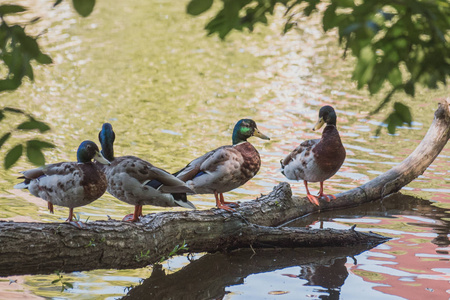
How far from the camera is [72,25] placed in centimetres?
2194

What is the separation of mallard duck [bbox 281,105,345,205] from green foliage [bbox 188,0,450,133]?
13.6ft

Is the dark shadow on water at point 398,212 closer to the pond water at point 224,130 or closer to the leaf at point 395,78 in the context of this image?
the pond water at point 224,130

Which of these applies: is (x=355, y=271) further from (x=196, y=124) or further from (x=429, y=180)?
(x=196, y=124)

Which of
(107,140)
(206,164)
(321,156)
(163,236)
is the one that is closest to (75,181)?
(107,140)

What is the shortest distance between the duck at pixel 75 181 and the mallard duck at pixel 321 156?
2.72 m

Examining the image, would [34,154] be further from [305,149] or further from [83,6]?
[305,149]

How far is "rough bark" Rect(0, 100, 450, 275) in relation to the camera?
17.9 ft

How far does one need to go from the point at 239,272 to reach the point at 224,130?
19.9 ft

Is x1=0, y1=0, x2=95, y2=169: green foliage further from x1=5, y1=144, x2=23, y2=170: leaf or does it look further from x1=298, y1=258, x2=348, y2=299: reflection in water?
x1=298, y1=258, x2=348, y2=299: reflection in water

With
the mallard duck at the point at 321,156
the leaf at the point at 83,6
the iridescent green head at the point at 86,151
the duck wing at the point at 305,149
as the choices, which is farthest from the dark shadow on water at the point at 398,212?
the leaf at the point at 83,6

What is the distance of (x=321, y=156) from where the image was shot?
7.85 m

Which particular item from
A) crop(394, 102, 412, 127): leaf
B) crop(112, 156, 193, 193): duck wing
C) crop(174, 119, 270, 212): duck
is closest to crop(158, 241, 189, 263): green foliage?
crop(112, 156, 193, 193): duck wing

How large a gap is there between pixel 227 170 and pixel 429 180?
4.40 metres

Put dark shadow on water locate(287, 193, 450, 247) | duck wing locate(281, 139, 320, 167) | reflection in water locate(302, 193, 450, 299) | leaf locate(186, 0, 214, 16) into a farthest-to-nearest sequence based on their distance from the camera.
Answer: dark shadow on water locate(287, 193, 450, 247)
duck wing locate(281, 139, 320, 167)
reflection in water locate(302, 193, 450, 299)
leaf locate(186, 0, 214, 16)
